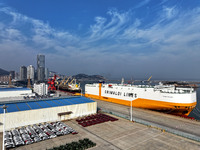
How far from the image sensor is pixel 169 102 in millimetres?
37312

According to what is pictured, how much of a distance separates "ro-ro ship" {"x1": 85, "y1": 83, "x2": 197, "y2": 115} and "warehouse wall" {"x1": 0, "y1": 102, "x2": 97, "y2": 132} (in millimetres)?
13509

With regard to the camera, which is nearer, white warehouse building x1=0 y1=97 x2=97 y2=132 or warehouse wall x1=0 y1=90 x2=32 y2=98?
white warehouse building x1=0 y1=97 x2=97 y2=132

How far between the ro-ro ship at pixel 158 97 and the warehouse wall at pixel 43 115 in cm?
1351

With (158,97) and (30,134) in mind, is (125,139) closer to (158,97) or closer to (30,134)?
(30,134)

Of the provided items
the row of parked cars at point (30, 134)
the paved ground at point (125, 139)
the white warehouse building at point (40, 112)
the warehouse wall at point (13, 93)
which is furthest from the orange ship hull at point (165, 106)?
the warehouse wall at point (13, 93)

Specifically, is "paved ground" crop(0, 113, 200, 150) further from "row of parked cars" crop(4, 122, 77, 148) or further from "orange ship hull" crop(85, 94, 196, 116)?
"orange ship hull" crop(85, 94, 196, 116)

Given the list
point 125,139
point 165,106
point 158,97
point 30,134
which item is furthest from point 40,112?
point 165,106

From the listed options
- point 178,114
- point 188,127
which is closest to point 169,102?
point 178,114

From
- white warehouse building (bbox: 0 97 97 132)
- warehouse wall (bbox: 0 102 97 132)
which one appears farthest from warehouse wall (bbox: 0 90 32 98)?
warehouse wall (bbox: 0 102 97 132)

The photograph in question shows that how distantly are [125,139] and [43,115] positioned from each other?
1920 centimetres

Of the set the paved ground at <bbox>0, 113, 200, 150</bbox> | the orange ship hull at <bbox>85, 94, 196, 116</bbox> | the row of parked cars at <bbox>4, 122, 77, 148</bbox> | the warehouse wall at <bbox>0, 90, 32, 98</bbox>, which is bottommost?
the paved ground at <bbox>0, 113, 200, 150</bbox>

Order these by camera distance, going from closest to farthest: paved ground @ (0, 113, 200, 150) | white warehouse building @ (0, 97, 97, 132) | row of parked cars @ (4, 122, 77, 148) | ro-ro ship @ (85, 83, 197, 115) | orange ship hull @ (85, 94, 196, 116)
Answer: paved ground @ (0, 113, 200, 150)
row of parked cars @ (4, 122, 77, 148)
white warehouse building @ (0, 97, 97, 132)
ro-ro ship @ (85, 83, 197, 115)
orange ship hull @ (85, 94, 196, 116)

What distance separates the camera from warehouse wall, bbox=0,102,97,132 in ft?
84.2

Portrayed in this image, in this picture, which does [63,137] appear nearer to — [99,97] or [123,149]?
[123,149]
